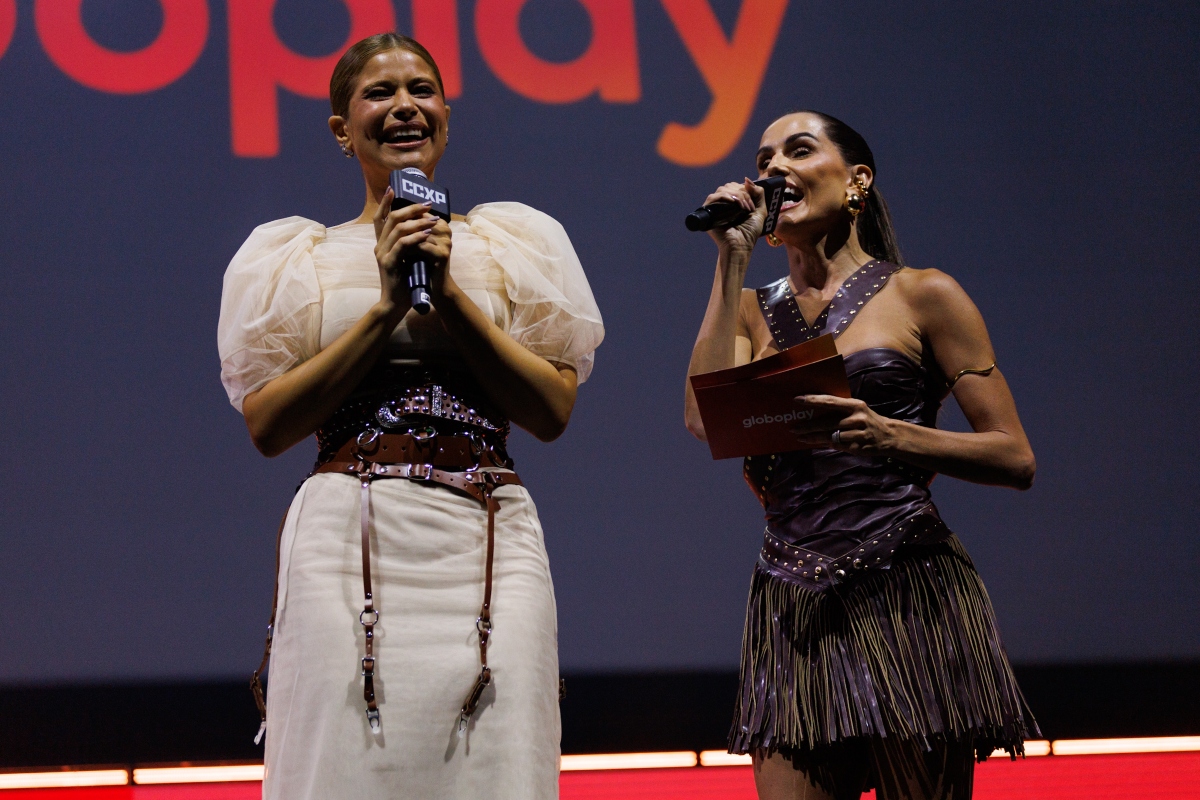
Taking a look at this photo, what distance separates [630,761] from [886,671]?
1379mm

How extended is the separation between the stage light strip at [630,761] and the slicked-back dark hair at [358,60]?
1759 mm

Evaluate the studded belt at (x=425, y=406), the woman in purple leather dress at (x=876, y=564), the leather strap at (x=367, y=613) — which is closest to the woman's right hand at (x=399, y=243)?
the studded belt at (x=425, y=406)

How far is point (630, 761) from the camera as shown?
2758 mm

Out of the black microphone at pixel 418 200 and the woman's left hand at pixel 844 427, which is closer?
the black microphone at pixel 418 200

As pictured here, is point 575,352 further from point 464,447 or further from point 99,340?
point 99,340

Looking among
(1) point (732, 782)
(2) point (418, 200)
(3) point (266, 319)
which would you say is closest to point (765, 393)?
(2) point (418, 200)

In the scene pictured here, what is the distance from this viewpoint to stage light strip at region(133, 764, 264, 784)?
8.63 ft

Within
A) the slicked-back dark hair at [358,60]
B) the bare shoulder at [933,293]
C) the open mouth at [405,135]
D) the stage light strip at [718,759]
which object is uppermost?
the slicked-back dark hair at [358,60]

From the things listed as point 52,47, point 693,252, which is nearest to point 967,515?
point 693,252

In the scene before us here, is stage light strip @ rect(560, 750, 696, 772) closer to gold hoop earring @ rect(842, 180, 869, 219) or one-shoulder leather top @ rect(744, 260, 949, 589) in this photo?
one-shoulder leather top @ rect(744, 260, 949, 589)

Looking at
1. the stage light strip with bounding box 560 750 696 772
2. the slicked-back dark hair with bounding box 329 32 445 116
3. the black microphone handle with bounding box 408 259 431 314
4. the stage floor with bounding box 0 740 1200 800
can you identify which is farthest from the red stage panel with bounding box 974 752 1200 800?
the slicked-back dark hair with bounding box 329 32 445 116

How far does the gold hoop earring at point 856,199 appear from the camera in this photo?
1.79m

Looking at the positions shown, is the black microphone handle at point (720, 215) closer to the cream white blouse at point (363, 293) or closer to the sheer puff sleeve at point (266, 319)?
the cream white blouse at point (363, 293)

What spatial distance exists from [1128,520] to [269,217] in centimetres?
238
